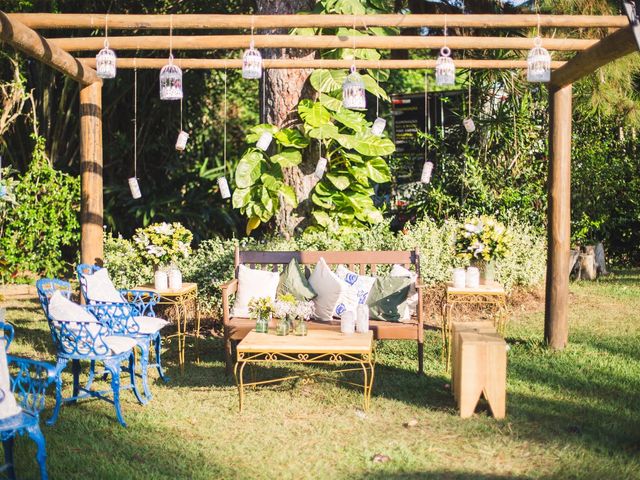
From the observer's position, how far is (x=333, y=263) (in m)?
7.26

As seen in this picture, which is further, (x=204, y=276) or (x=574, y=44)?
(x=204, y=276)

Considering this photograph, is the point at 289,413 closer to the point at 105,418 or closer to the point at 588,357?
the point at 105,418

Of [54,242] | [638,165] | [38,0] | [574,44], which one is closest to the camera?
[574,44]

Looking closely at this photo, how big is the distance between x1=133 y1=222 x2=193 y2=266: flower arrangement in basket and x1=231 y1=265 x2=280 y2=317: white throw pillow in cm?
72

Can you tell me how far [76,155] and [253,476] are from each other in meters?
9.95

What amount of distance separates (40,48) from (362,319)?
308cm

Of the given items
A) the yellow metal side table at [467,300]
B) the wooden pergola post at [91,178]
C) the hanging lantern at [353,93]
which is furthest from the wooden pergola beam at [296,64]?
the yellow metal side table at [467,300]

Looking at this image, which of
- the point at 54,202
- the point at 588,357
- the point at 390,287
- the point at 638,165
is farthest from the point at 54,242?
the point at 638,165

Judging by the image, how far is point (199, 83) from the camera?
45.4ft

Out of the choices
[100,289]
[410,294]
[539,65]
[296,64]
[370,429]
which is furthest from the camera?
[296,64]

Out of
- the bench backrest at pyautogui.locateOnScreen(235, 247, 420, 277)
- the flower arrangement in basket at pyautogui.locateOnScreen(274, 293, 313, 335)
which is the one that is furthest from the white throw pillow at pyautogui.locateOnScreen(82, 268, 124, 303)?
the flower arrangement in basket at pyautogui.locateOnScreen(274, 293, 313, 335)

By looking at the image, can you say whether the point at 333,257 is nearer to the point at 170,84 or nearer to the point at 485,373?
the point at 170,84

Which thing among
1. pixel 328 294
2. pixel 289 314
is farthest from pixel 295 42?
pixel 289 314

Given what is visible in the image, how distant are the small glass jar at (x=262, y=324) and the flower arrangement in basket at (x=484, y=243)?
2.13 metres
